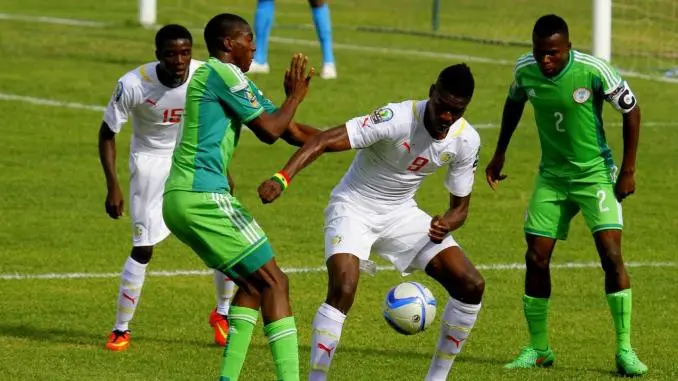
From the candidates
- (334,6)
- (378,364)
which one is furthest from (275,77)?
(378,364)

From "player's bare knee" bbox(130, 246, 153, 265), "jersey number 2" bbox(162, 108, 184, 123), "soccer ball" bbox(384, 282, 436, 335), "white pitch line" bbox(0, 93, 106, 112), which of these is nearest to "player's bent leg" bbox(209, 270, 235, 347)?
"player's bare knee" bbox(130, 246, 153, 265)

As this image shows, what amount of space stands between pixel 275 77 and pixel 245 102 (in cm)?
1392

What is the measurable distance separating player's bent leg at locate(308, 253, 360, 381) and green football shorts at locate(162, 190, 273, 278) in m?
0.60

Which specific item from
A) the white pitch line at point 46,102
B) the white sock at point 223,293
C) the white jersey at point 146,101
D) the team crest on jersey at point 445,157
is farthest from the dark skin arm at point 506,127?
the white pitch line at point 46,102

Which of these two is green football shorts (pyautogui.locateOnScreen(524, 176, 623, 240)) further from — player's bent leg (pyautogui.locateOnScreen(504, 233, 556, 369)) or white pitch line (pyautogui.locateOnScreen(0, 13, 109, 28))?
white pitch line (pyautogui.locateOnScreen(0, 13, 109, 28))

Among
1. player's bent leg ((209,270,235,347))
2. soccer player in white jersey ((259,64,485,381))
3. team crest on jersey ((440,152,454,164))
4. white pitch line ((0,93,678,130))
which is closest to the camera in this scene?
soccer player in white jersey ((259,64,485,381))

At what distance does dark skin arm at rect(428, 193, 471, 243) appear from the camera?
9430 millimetres

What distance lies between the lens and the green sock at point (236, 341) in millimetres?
8852

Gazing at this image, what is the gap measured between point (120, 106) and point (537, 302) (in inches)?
118

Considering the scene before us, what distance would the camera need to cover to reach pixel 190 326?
1128cm

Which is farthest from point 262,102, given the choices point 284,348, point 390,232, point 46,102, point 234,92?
point 46,102

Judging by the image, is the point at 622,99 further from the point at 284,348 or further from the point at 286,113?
the point at 284,348

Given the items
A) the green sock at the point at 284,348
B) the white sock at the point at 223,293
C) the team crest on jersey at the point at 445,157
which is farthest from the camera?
the white sock at the point at 223,293

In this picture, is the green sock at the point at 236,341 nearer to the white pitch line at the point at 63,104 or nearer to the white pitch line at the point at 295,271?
the white pitch line at the point at 295,271
